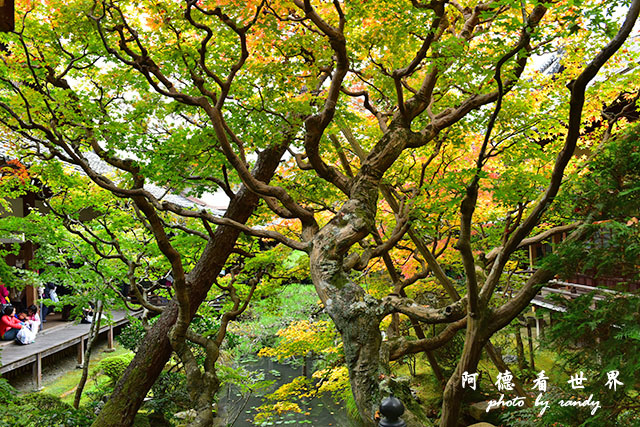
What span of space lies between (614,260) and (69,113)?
6.36m

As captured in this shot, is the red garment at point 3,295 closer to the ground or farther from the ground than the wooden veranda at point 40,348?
farther from the ground

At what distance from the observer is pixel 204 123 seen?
606 centimetres

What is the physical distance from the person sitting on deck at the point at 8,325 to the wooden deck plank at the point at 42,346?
0.74ft

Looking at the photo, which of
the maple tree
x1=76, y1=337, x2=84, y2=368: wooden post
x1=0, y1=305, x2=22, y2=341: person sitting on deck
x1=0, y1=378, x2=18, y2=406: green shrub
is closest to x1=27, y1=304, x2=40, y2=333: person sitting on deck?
x1=0, y1=305, x2=22, y2=341: person sitting on deck

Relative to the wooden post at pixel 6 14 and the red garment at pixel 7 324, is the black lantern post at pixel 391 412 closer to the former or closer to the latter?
the wooden post at pixel 6 14

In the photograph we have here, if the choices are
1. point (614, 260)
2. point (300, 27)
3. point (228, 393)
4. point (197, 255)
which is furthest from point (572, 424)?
point (228, 393)

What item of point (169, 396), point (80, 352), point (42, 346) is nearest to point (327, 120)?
point (169, 396)

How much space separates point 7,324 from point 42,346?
1.07 meters

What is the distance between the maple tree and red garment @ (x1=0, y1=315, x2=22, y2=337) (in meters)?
5.95

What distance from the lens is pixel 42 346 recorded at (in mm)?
10484

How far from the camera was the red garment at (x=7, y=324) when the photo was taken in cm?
1054

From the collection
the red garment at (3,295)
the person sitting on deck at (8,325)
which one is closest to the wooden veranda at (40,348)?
the person sitting on deck at (8,325)

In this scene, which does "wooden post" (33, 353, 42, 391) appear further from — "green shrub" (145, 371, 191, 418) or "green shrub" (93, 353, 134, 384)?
"green shrub" (145, 371, 191, 418)

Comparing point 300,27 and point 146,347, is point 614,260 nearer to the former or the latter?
point 300,27
